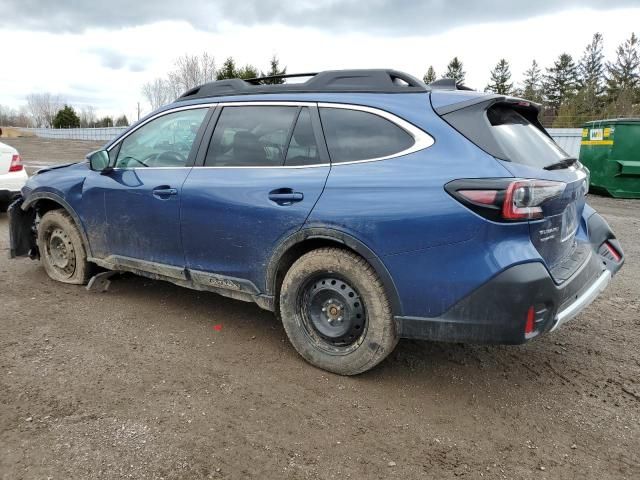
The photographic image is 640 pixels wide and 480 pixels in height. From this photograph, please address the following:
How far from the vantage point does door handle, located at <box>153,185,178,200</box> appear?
3688 millimetres

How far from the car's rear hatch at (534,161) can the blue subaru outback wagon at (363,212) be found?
1 centimetres

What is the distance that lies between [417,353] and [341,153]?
1535 mm

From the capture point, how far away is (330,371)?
320 centimetres

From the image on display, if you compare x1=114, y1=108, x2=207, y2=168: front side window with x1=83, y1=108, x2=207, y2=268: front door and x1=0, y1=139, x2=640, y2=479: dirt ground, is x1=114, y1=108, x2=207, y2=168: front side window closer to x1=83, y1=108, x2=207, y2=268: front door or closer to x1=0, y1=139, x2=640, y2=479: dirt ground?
x1=83, y1=108, x2=207, y2=268: front door

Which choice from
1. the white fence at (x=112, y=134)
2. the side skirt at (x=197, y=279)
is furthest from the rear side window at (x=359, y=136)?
the white fence at (x=112, y=134)

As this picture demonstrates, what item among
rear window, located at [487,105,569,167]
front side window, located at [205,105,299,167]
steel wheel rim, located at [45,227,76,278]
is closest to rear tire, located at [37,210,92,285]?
steel wheel rim, located at [45,227,76,278]

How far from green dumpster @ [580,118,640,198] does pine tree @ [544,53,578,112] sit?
4945 centimetres

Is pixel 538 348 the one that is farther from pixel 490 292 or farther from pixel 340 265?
pixel 340 265

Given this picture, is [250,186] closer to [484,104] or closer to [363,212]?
[363,212]

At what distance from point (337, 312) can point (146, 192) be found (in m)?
1.83

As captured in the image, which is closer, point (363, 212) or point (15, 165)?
point (363, 212)

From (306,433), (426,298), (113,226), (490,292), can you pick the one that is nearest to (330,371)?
(306,433)

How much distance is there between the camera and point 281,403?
2.88m

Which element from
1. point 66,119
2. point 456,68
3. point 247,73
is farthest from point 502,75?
point 66,119
